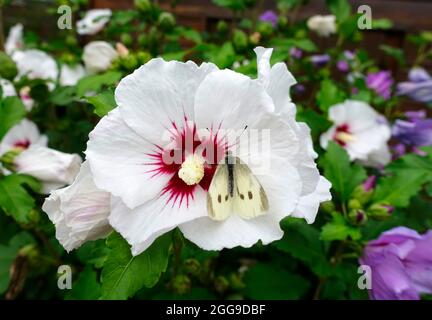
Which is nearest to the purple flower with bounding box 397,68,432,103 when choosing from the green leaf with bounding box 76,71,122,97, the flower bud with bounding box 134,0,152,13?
the flower bud with bounding box 134,0,152,13

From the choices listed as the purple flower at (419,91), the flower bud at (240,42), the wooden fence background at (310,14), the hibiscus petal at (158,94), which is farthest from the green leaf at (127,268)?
the wooden fence background at (310,14)

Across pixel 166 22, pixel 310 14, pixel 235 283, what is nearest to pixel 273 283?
pixel 235 283

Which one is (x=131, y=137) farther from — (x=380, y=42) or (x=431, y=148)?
(x=380, y=42)

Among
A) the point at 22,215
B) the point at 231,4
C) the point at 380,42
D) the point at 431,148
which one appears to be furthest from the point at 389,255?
the point at 380,42

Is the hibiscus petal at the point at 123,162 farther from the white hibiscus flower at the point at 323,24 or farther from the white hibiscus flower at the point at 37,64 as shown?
the white hibiscus flower at the point at 323,24

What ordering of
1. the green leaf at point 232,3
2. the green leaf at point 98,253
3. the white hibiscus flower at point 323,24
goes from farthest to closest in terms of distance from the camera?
the white hibiscus flower at point 323,24, the green leaf at point 232,3, the green leaf at point 98,253

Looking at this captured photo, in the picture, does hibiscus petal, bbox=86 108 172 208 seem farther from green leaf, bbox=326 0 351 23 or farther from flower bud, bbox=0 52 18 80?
green leaf, bbox=326 0 351 23
